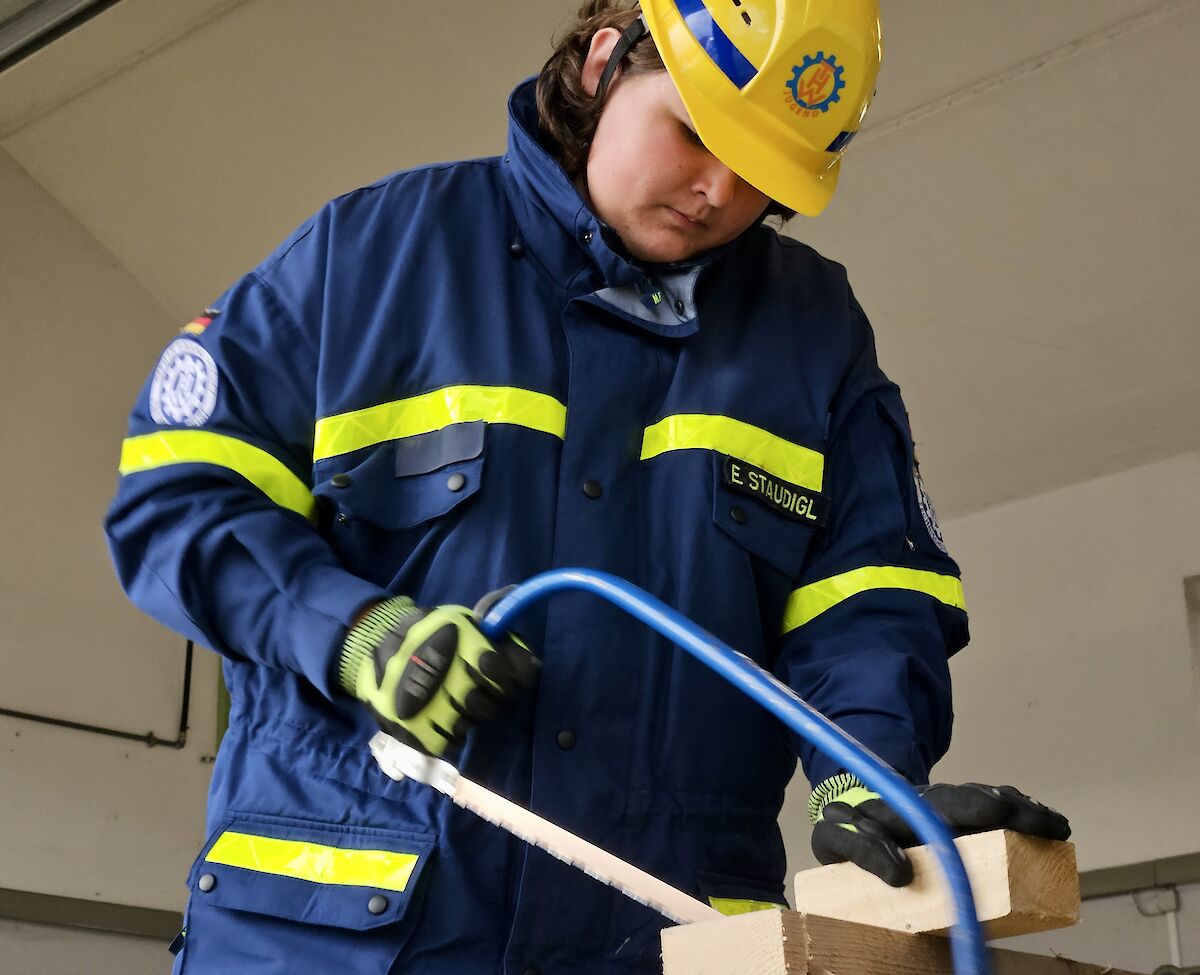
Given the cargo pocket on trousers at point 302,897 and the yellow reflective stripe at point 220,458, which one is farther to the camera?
the yellow reflective stripe at point 220,458

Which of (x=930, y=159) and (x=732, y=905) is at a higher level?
(x=930, y=159)

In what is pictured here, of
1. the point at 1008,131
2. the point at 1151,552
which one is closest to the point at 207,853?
the point at 1008,131

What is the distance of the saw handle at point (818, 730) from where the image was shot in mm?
837

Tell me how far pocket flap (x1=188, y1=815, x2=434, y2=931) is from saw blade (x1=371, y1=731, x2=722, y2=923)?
65 millimetres

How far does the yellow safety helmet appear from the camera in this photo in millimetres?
1465

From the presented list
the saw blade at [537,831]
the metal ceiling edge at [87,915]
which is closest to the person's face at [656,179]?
the saw blade at [537,831]

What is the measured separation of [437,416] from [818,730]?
645mm

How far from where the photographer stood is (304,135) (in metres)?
3.75

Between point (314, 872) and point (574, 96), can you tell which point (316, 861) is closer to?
point (314, 872)

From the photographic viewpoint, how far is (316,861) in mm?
1243

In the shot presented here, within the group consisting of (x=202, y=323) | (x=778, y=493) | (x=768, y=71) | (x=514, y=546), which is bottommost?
(x=514, y=546)

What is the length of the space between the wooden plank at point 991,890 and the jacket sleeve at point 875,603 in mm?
351

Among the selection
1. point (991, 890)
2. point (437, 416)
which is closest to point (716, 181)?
point (437, 416)

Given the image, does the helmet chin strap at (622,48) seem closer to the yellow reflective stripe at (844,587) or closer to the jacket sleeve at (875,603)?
the jacket sleeve at (875,603)
